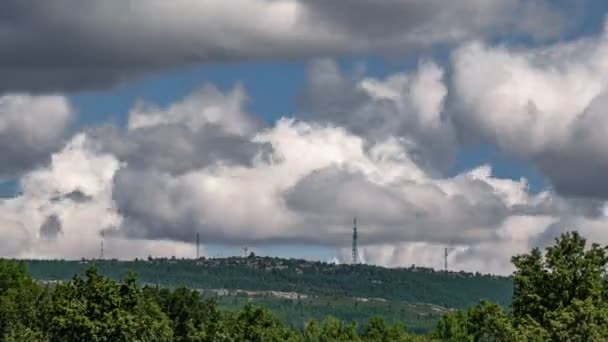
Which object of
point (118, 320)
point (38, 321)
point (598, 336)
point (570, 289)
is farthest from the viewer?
point (38, 321)

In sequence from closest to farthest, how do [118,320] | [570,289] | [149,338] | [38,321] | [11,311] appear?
[570,289] → [118,320] → [149,338] → [38,321] → [11,311]

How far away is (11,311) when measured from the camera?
19625cm

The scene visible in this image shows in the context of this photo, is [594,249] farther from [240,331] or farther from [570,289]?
[240,331]

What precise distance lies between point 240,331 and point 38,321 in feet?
107

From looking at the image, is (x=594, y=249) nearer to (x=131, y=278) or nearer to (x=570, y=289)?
(x=570, y=289)

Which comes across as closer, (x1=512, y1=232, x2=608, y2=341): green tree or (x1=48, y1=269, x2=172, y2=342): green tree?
(x1=512, y1=232, x2=608, y2=341): green tree

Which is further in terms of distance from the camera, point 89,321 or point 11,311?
point 11,311

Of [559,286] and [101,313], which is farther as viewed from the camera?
[101,313]

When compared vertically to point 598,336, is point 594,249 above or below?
above

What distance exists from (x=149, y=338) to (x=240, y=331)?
75.4m

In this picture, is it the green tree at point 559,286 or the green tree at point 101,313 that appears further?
the green tree at point 101,313

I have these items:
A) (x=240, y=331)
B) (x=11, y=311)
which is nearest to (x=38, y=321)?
(x=11, y=311)

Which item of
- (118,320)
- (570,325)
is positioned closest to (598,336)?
(570,325)

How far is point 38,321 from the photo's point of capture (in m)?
180
